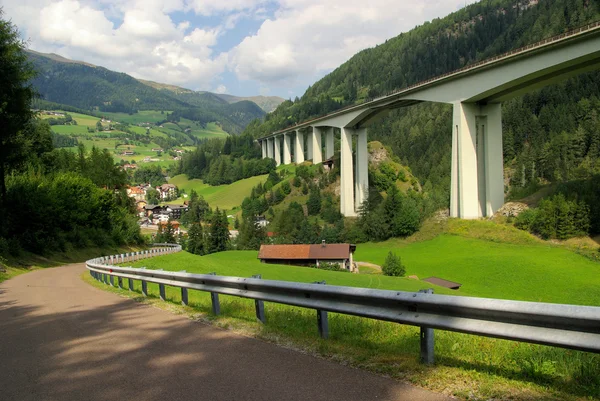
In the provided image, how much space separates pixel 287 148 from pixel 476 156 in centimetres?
8788

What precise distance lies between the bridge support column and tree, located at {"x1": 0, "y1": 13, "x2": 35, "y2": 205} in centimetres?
4418

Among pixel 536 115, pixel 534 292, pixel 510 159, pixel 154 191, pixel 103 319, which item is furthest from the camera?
pixel 154 191

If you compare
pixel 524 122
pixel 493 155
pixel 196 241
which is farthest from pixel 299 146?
pixel 493 155

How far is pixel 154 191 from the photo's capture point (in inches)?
7505

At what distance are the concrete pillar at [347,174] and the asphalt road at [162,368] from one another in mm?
77180

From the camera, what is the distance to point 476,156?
187 feet

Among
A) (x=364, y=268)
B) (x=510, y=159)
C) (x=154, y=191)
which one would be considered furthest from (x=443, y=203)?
(x=154, y=191)

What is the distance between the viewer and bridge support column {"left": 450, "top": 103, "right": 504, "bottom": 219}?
55.8 meters

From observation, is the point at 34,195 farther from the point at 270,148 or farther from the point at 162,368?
the point at 270,148

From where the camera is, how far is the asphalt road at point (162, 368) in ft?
14.1

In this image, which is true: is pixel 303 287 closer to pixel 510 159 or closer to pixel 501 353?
pixel 501 353

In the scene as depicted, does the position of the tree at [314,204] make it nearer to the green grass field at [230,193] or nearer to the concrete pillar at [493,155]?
the concrete pillar at [493,155]

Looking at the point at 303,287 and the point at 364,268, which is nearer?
the point at 303,287

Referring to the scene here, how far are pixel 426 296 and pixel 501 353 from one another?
1116 millimetres
